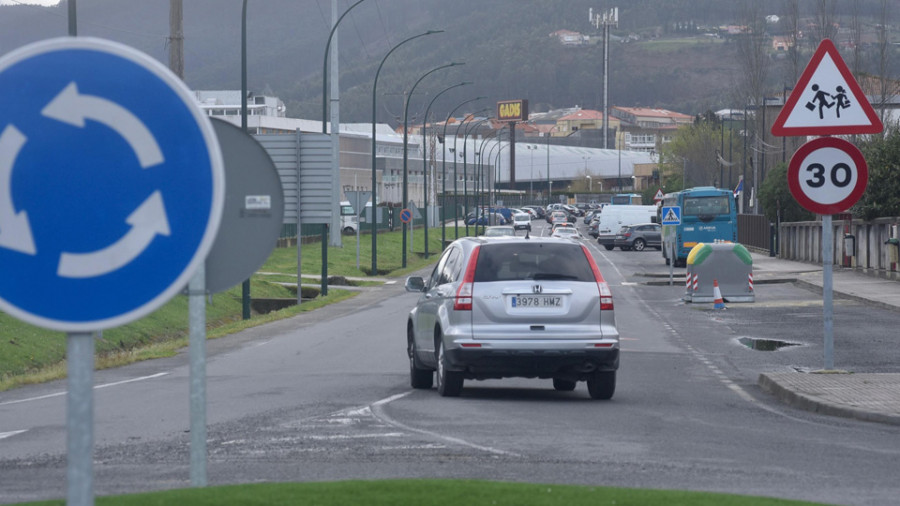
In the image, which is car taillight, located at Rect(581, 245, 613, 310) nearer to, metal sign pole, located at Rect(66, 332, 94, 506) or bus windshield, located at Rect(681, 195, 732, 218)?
metal sign pole, located at Rect(66, 332, 94, 506)

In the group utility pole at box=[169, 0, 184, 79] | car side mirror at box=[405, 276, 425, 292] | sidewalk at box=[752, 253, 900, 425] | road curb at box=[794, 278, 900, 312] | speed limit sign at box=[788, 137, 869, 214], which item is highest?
utility pole at box=[169, 0, 184, 79]

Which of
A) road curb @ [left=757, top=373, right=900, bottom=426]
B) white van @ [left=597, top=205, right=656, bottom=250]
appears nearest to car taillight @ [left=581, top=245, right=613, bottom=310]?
road curb @ [left=757, top=373, right=900, bottom=426]

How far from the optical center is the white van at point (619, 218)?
3120 inches

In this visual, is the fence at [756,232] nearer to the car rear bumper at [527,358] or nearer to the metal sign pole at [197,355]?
the car rear bumper at [527,358]

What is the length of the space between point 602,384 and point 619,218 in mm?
66901

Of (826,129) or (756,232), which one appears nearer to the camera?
(826,129)

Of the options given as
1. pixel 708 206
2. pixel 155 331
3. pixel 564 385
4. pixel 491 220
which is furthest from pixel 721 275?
pixel 491 220

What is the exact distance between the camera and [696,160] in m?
130

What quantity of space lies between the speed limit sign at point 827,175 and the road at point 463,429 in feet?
7.22

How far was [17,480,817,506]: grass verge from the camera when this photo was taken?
6.15 m

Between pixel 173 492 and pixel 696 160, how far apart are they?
416ft

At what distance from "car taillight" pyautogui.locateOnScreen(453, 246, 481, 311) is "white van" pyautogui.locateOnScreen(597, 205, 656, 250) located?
65.7 m

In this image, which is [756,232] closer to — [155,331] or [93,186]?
[155,331]

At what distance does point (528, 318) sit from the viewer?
1334 cm
